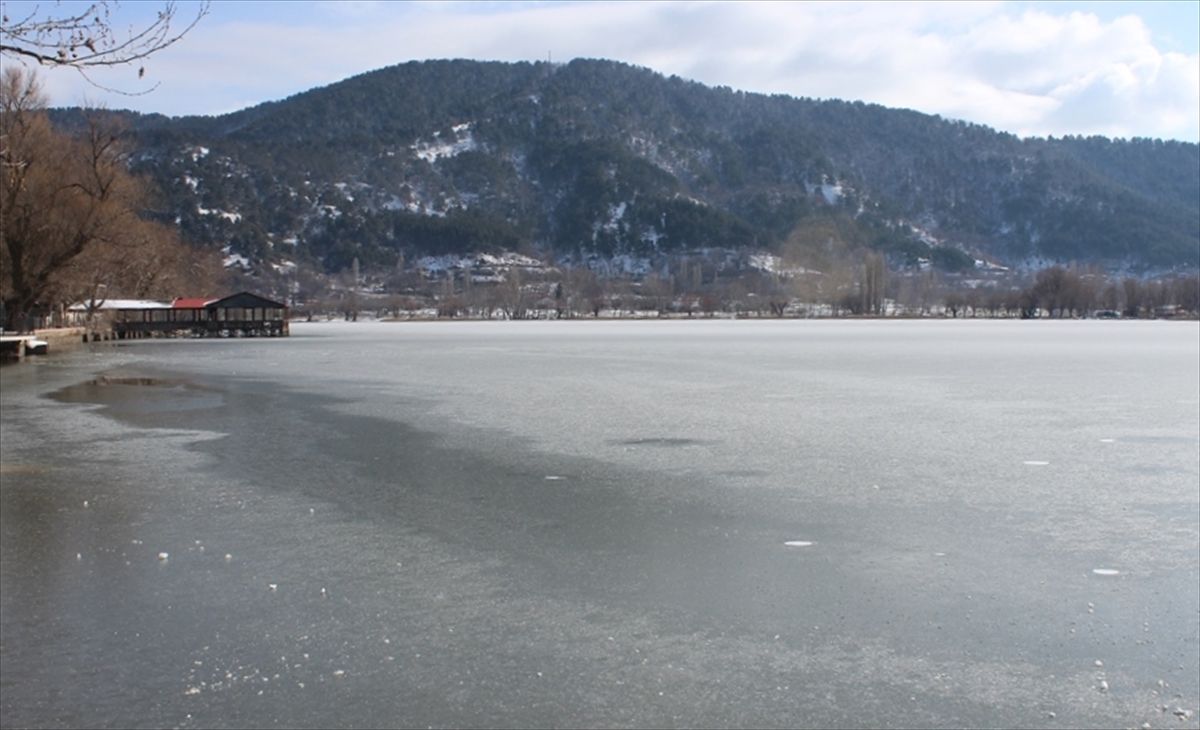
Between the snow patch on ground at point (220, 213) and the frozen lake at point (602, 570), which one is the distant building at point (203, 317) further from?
the snow patch on ground at point (220, 213)

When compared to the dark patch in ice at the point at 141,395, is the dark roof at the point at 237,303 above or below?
above

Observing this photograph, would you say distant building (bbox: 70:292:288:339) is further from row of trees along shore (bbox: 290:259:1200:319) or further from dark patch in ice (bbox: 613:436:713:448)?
dark patch in ice (bbox: 613:436:713:448)

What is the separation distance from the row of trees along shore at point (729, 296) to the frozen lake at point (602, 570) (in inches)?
4149

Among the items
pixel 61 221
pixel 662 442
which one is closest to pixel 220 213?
pixel 61 221

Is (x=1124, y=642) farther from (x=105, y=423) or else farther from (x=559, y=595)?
(x=105, y=423)

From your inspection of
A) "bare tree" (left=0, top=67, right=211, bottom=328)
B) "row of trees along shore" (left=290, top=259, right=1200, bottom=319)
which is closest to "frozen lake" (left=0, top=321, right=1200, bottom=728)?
"bare tree" (left=0, top=67, right=211, bottom=328)

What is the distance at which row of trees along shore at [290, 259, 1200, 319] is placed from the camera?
115625 mm

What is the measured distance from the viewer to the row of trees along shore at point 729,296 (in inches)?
4552

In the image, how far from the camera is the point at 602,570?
729cm

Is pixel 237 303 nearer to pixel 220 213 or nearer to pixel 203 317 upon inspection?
pixel 203 317

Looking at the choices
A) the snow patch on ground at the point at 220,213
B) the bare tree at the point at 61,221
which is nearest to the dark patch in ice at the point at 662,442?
the bare tree at the point at 61,221

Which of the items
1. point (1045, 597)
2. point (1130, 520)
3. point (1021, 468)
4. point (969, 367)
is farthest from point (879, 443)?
point (969, 367)

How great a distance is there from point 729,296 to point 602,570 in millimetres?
138233

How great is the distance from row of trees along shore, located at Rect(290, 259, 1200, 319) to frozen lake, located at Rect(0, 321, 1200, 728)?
105 metres
